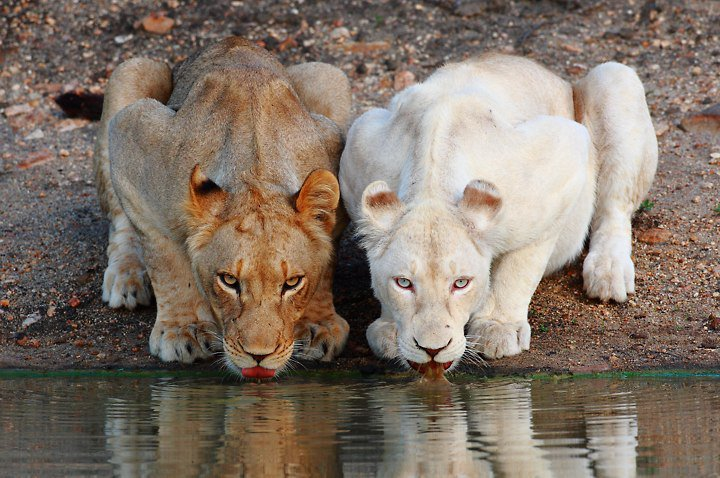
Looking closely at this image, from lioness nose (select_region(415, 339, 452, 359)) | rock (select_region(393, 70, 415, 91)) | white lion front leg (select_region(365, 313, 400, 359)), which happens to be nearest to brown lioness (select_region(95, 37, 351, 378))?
white lion front leg (select_region(365, 313, 400, 359))

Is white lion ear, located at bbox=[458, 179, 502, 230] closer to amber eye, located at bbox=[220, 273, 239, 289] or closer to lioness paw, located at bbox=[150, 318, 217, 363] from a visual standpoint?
amber eye, located at bbox=[220, 273, 239, 289]

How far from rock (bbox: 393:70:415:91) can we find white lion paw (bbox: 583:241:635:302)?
10.1 feet

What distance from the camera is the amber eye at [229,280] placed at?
6.58 metres

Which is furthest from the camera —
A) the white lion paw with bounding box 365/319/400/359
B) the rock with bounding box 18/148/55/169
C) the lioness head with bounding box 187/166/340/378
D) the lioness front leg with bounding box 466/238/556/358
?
the rock with bounding box 18/148/55/169

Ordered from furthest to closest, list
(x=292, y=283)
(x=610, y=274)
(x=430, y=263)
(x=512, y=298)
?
(x=610, y=274)
(x=512, y=298)
(x=292, y=283)
(x=430, y=263)

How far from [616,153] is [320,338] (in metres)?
2.39

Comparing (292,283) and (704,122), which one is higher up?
(704,122)

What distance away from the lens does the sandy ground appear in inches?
291

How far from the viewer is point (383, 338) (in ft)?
22.8

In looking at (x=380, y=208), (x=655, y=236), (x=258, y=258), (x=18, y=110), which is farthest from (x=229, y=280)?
(x=18, y=110)

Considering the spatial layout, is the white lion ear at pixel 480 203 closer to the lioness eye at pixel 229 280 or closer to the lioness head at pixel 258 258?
the lioness head at pixel 258 258

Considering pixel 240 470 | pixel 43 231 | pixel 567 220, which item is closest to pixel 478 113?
pixel 567 220

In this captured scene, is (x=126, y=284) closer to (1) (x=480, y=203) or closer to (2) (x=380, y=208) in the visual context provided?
(2) (x=380, y=208)

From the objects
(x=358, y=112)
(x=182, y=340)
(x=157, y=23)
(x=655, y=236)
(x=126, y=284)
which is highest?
(x=157, y=23)
